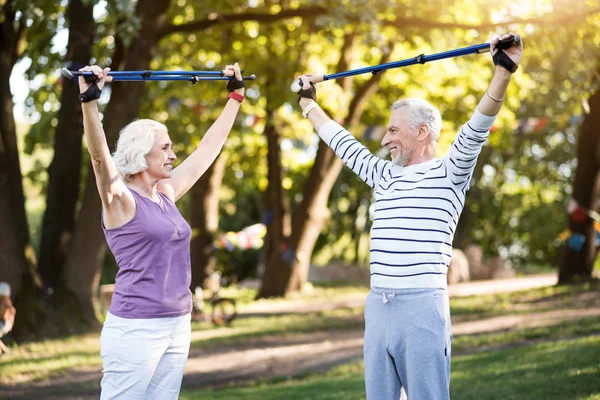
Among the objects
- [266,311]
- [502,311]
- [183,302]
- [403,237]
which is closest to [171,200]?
[183,302]

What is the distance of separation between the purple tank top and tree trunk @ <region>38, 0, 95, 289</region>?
7829mm

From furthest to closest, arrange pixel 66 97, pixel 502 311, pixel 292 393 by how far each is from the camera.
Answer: pixel 502 311 < pixel 66 97 < pixel 292 393

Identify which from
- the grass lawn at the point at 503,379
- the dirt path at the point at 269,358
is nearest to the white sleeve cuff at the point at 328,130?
the grass lawn at the point at 503,379

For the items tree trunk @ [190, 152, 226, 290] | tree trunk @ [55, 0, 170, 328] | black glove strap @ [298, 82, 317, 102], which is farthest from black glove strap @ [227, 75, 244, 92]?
tree trunk @ [190, 152, 226, 290]

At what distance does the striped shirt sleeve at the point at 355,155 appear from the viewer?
403cm

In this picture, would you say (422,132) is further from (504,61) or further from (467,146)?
(504,61)

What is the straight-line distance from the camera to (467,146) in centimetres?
354

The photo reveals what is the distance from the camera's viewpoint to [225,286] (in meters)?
13.6

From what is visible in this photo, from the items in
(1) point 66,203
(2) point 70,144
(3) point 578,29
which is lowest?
(1) point 66,203

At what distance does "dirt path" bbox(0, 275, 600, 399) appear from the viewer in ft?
26.9

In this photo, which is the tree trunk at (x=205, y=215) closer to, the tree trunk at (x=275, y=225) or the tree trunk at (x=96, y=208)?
the tree trunk at (x=275, y=225)

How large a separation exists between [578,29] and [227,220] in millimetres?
20600

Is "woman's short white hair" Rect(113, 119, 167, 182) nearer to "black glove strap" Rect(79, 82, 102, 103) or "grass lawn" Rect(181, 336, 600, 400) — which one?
"black glove strap" Rect(79, 82, 102, 103)

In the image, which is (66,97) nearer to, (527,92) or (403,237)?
(403,237)
